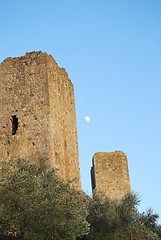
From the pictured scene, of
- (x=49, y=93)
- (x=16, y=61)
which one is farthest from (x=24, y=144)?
(x=16, y=61)

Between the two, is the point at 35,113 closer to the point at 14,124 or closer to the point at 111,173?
the point at 14,124

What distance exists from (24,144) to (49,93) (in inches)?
92.1

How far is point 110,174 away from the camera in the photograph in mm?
27922

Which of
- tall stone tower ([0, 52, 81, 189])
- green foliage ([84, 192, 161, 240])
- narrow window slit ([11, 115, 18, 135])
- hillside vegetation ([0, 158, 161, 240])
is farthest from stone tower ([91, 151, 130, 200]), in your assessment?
hillside vegetation ([0, 158, 161, 240])

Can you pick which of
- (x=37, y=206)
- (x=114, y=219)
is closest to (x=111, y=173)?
(x=114, y=219)

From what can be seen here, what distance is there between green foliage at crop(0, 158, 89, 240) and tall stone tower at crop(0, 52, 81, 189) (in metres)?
Result: 3.62

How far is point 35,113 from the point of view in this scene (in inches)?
779

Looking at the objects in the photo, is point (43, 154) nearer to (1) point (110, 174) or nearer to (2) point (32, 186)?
(2) point (32, 186)

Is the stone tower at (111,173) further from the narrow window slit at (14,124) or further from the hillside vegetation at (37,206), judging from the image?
the hillside vegetation at (37,206)

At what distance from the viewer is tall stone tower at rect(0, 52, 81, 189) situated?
Answer: 19.4m

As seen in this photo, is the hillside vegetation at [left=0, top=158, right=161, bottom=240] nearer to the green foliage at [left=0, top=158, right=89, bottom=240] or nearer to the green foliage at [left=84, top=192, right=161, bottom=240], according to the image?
the green foliage at [left=0, top=158, right=89, bottom=240]

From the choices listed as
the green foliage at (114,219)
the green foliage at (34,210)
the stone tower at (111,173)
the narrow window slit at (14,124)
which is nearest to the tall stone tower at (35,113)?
the narrow window slit at (14,124)

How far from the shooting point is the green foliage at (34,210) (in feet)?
47.8

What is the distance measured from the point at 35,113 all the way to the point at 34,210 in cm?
600
